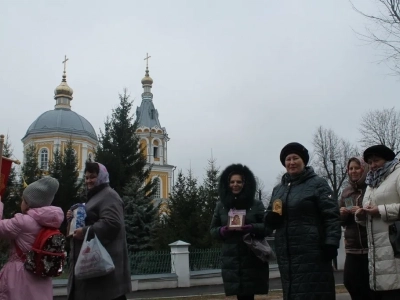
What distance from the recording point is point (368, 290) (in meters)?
5.00

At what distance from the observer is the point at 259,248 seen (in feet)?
17.1

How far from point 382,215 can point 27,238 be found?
3297mm

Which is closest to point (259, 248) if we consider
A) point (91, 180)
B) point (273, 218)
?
point (273, 218)

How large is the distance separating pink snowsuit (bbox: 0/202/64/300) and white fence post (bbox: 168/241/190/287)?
30.7 feet

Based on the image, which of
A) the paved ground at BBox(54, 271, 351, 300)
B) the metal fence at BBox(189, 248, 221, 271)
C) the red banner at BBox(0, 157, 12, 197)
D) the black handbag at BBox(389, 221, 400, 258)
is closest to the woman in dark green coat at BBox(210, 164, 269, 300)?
the black handbag at BBox(389, 221, 400, 258)

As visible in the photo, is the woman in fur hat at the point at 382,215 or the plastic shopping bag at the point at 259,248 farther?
the plastic shopping bag at the point at 259,248

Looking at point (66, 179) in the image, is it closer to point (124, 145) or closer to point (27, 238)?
point (124, 145)

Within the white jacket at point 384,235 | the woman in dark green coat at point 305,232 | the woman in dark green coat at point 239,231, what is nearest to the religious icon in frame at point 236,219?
the woman in dark green coat at point 239,231

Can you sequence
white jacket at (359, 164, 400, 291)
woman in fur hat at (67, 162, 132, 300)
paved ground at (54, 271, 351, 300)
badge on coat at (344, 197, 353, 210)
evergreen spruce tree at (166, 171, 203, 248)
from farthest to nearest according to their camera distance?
1. evergreen spruce tree at (166, 171, 203, 248)
2. paved ground at (54, 271, 351, 300)
3. badge on coat at (344, 197, 353, 210)
4. woman in fur hat at (67, 162, 132, 300)
5. white jacket at (359, 164, 400, 291)

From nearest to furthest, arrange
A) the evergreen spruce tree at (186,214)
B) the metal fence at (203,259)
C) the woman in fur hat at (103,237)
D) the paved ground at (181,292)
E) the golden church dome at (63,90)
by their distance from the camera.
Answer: the woman in fur hat at (103,237), the paved ground at (181,292), the metal fence at (203,259), the evergreen spruce tree at (186,214), the golden church dome at (63,90)

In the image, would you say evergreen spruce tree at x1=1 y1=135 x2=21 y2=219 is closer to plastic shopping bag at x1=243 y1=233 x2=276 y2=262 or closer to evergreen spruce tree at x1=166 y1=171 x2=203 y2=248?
evergreen spruce tree at x1=166 y1=171 x2=203 y2=248

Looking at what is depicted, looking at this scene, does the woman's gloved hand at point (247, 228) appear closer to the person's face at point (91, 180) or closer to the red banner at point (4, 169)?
the person's face at point (91, 180)

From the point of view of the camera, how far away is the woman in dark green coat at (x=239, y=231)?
5234 millimetres

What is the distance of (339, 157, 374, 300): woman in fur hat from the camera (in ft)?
16.6
